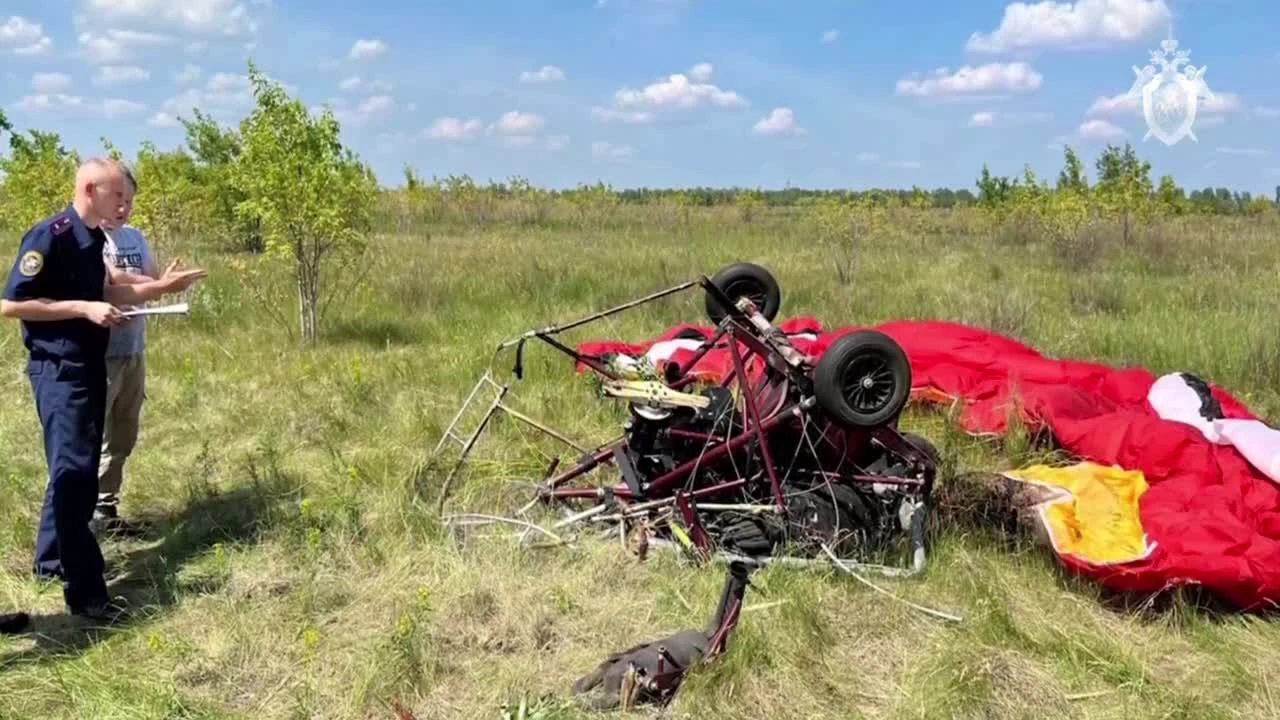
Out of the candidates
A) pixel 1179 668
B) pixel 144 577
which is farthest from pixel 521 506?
pixel 1179 668

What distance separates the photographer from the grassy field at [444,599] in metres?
3.23

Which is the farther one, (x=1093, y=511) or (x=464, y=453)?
(x=464, y=453)

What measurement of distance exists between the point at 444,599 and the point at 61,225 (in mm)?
2141

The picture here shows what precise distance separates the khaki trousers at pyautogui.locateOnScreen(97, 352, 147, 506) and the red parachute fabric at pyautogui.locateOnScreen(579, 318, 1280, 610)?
3.08m

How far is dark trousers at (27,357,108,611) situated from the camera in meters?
3.68

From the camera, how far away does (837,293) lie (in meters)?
11.1

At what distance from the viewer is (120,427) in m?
4.60

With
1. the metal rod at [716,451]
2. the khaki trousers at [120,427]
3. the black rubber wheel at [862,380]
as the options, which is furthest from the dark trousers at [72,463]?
the black rubber wheel at [862,380]

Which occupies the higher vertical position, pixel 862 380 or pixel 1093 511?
pixel 862 380

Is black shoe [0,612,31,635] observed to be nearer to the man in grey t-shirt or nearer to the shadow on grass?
the shadow on grass

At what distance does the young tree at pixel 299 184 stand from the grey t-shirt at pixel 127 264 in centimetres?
373

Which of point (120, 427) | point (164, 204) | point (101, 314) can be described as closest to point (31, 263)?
point (101, 314)

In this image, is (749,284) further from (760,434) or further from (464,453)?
(464,453)

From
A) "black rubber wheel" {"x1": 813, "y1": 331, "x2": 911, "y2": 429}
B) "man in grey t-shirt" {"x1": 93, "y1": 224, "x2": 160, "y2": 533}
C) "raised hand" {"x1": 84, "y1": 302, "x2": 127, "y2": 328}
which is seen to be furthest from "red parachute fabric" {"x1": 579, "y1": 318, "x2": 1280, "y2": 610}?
"raised hand" {"x1": 84, "y1": 302, "x2": 127, "y2": 328}
